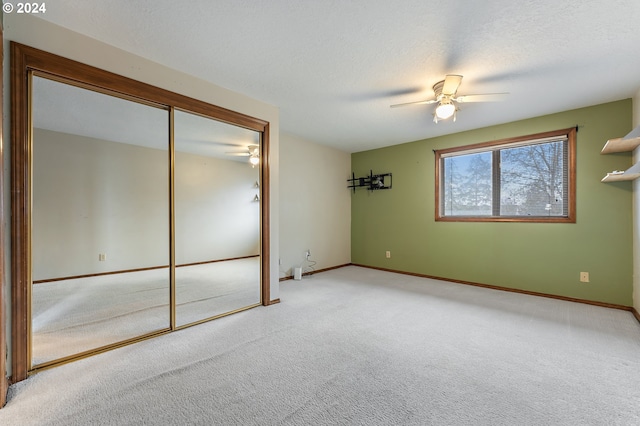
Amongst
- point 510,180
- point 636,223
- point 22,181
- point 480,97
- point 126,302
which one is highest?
point 480,97

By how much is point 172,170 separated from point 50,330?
1766mm

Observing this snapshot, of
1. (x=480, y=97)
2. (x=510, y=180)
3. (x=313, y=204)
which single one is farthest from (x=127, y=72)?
(x=510, y=180)

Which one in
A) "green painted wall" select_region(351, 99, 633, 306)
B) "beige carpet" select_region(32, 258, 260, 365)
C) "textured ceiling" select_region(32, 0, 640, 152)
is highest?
"textured ceiling" select_region(32, 0, 640, 152)

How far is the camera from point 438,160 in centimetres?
470

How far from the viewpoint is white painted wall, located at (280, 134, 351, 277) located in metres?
4.74

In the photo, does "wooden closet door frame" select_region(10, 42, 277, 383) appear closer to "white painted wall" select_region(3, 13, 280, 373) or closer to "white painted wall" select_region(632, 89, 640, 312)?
"white painted wall" select_region(3, 13, 280, 373)

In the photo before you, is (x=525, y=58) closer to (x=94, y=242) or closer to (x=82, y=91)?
(x=82, y=91)

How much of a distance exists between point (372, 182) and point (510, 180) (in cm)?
235

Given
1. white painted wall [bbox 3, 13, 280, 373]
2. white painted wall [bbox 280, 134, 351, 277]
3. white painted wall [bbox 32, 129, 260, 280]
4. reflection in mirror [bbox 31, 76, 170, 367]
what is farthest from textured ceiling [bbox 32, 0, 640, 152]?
white painted wall [bbox 280, 134, 351, 277]

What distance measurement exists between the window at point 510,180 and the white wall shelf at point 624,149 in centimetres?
38

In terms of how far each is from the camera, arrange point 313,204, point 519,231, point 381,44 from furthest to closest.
Result: point 313,204
point 519,231
point 381,44

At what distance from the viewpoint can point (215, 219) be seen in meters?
3.57

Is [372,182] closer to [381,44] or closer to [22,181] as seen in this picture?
[381,44]

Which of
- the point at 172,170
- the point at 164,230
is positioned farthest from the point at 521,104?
the point at 164,230
